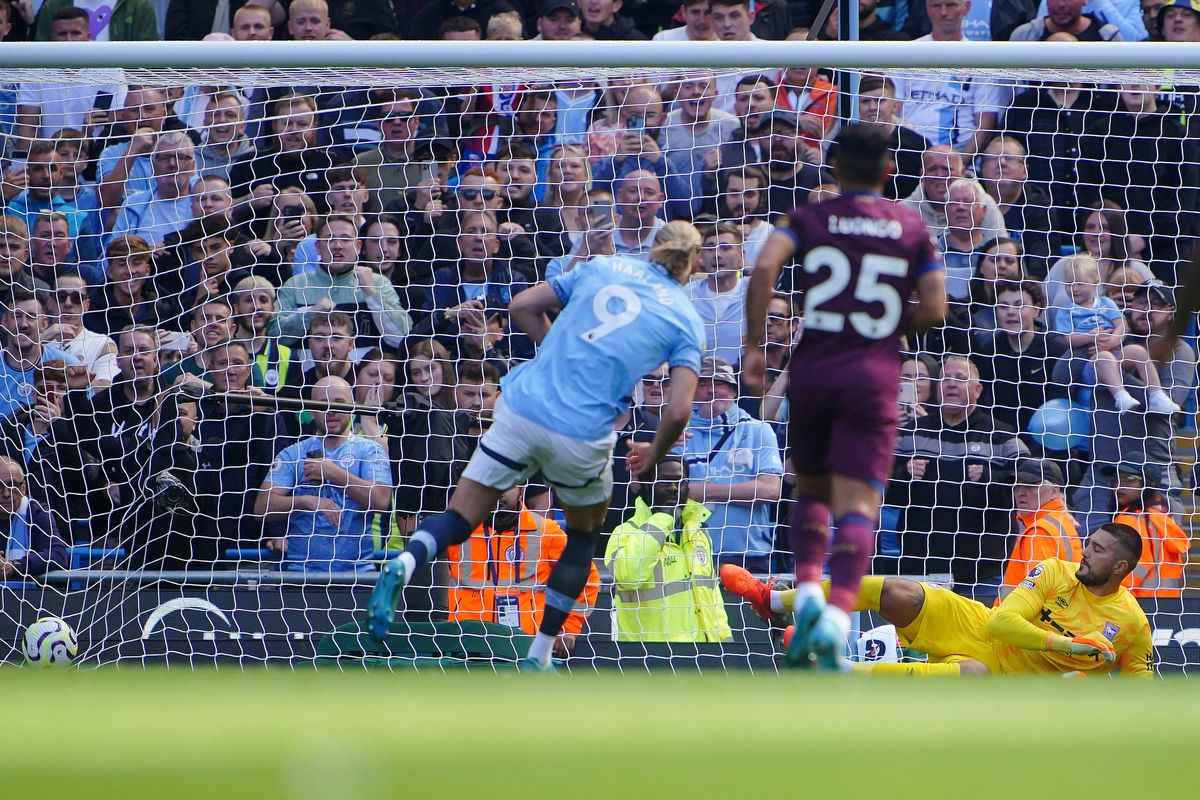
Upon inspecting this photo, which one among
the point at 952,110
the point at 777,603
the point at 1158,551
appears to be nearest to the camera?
the point at 777,603

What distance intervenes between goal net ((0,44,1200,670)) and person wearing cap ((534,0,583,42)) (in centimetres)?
116

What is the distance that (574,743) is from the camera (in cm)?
160

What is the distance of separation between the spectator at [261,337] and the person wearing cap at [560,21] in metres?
2.96

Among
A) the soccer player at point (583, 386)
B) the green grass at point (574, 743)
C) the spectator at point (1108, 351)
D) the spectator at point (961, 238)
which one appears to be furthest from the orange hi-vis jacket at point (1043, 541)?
the green grass at point (574, 743)

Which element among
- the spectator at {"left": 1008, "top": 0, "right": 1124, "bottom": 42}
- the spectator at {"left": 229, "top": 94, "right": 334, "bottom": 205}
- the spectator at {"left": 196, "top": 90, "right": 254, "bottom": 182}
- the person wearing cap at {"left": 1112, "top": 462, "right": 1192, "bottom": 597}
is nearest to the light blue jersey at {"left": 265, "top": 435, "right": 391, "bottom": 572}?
the spectator at {"left": 229, "top": 94, "right": 334, "bottom": 205}

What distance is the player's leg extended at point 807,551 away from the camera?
4676mm

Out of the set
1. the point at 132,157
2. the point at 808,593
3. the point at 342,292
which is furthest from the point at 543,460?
the point at 132,157

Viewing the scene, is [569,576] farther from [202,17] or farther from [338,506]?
[202,17]

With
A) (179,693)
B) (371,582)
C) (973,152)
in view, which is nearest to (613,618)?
(371,582)

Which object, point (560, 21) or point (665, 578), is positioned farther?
point (560, 21)

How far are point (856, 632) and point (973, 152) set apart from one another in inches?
117

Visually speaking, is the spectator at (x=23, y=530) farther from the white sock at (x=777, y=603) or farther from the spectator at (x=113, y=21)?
the white sock at (x=777, y=603)

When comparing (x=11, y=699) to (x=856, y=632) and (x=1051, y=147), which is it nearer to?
(x=856, y=632)

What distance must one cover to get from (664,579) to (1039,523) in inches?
91.5
